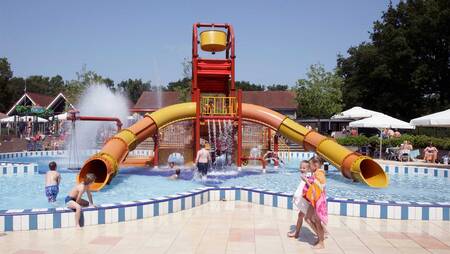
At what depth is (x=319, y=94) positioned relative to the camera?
35.2 metres

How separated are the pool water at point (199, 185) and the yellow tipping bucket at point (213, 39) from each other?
4565 millimetres

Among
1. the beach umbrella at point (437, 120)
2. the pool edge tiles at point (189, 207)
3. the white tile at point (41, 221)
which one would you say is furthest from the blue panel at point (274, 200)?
the beach umbrella at point (437, 120)

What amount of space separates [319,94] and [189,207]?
28408 millimetres

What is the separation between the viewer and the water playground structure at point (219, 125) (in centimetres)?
1146

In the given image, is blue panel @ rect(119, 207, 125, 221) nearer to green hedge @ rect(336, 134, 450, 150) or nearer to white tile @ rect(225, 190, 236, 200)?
white tile @ rect(225, 190, 236, 200)

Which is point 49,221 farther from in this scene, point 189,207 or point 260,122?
point 260,122

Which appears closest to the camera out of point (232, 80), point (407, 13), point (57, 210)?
point (57, 210)

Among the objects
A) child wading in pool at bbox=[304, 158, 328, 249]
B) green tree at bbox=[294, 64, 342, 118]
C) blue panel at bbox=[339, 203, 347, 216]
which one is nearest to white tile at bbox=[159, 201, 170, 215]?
child wading in pool at bbox=[304, 158, 328, 249]

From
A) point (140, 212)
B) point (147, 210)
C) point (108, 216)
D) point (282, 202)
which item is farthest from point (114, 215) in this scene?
point (282, 202)

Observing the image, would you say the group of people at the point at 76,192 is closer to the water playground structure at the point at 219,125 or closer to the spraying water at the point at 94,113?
the water playground structure at the point at 219,125

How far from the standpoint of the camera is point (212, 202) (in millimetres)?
9000

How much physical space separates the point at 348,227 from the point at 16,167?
11.0 m

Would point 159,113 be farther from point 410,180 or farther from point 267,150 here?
point 410,180

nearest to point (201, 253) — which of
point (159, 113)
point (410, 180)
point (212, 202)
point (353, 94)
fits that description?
point (212, 202)
